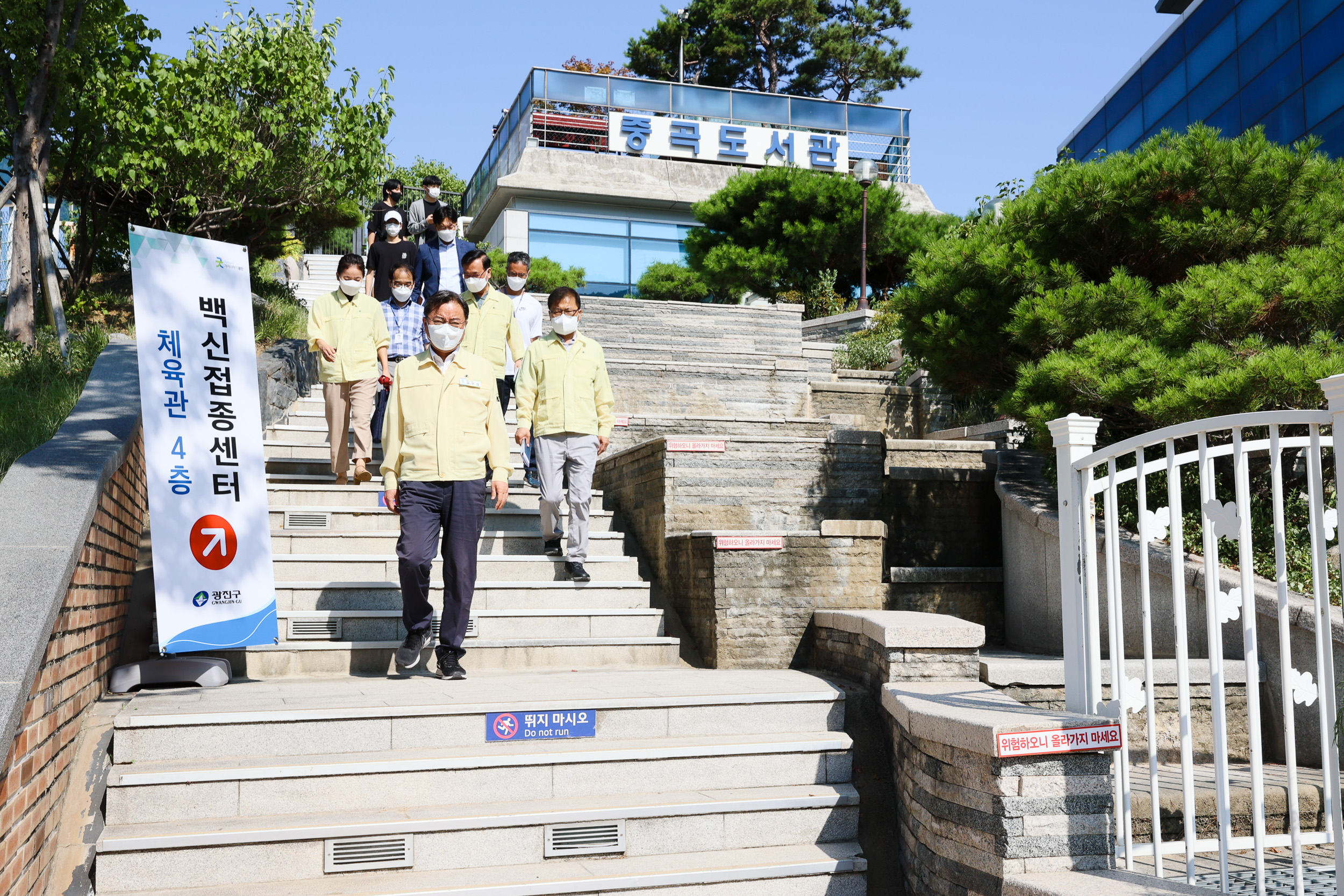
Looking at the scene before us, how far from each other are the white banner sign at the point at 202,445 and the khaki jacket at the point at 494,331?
269 cm

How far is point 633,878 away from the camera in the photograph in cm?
389

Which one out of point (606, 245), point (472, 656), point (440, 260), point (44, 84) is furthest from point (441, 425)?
point (606, 245)

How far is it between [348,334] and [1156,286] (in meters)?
6.01

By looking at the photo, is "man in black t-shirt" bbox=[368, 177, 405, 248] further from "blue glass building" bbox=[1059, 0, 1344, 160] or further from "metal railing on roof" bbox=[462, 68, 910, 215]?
"metal railing on roof" bbox=[462, 68, 910, 215]

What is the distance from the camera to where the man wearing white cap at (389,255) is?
8.95 meters

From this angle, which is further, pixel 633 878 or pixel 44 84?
pixel 44 84

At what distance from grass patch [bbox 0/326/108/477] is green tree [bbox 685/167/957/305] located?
51.8 ft

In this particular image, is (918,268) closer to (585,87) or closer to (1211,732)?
(1211,732)

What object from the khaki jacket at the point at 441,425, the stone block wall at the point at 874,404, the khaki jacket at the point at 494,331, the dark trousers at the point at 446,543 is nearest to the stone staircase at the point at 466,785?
the dark trousers at the point at 446,543

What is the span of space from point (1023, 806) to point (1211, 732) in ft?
8.27

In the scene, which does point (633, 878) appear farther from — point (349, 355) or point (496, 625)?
point (349, 355)

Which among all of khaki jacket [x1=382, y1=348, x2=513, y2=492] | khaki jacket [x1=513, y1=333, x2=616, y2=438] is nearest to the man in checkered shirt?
khaki jacket [x1=513, y1=333, x2=616, y2=438]

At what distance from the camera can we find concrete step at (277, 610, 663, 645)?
5664 millimetres

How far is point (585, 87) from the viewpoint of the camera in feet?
93.5
